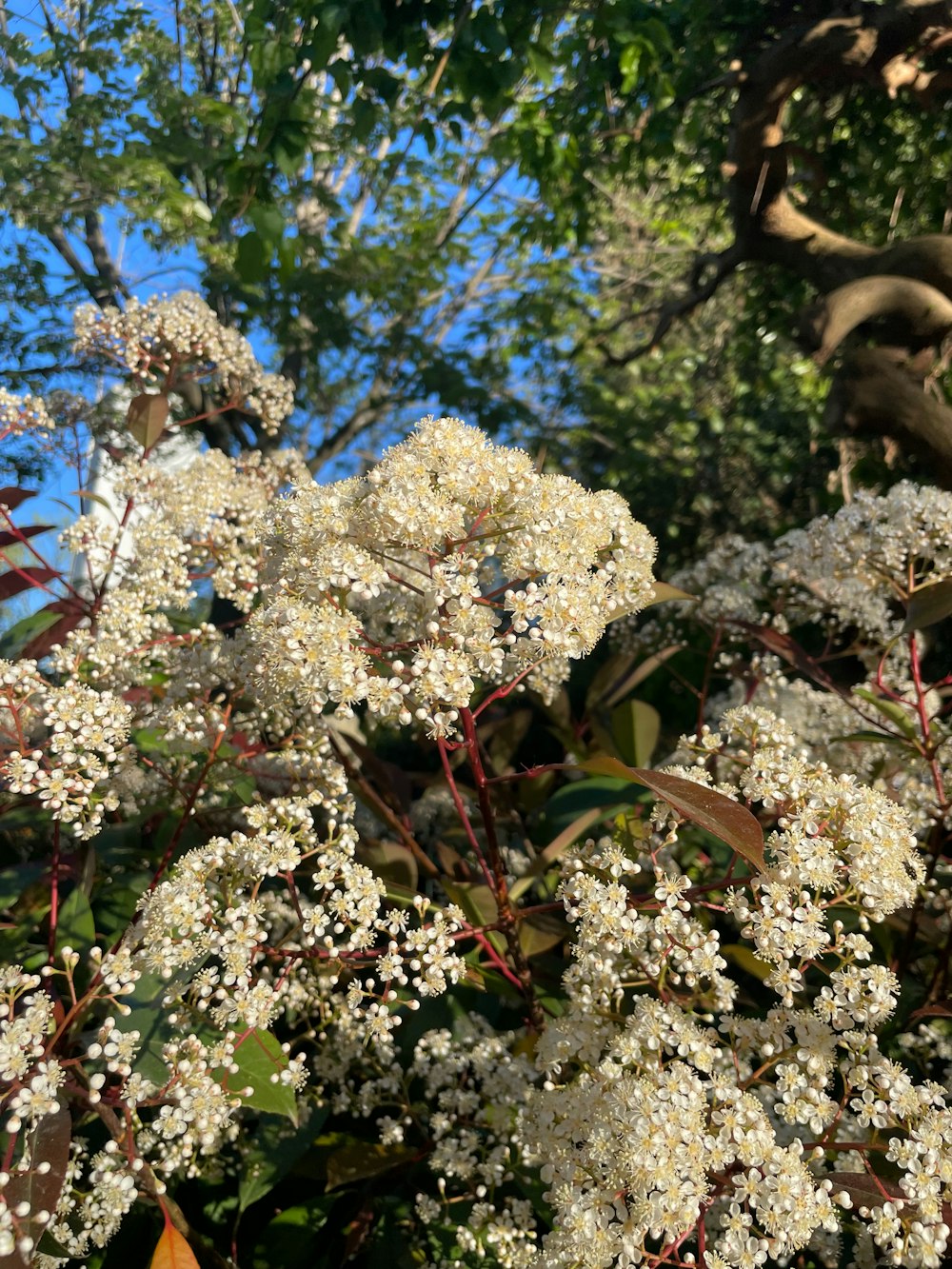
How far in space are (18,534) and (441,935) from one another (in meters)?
1.00

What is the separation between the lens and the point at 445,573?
87 centimetres

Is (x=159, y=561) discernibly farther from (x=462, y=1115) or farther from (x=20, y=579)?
(x=462, y=1115)

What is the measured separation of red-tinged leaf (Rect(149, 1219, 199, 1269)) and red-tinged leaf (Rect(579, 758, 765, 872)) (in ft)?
2.01

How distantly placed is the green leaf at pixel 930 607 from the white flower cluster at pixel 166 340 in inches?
51.3

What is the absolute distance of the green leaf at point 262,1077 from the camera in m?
Result: 0.82

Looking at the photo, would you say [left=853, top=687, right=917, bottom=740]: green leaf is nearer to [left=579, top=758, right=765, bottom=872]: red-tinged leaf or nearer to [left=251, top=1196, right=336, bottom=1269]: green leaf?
[left=579, top=758, right=765, bottom=872]: red-tinged leaf

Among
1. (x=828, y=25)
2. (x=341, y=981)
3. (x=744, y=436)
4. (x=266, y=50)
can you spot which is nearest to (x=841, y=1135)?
(x=341, y=981)

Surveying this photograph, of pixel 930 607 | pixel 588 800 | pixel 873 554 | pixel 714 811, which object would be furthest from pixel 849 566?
pixel 714 811

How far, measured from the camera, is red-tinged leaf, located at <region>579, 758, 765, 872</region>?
27.9 inches

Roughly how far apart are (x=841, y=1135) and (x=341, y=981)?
0.63m

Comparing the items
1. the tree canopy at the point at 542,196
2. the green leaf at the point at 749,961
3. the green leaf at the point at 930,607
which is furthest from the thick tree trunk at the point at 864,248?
the green leaf at the point at 749,961

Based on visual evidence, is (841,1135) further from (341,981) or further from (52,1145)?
(52,1145)

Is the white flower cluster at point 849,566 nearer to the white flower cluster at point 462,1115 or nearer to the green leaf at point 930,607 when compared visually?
the green leaf at point 930,607

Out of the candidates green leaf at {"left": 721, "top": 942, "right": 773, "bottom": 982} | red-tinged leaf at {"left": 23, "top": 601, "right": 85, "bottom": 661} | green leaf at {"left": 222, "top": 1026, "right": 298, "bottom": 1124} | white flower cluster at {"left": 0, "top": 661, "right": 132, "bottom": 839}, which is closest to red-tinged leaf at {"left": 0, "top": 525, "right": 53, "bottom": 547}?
red-tinged leaf at {"left": 23, "top": 601, "right": 85, "bottom": 661}
